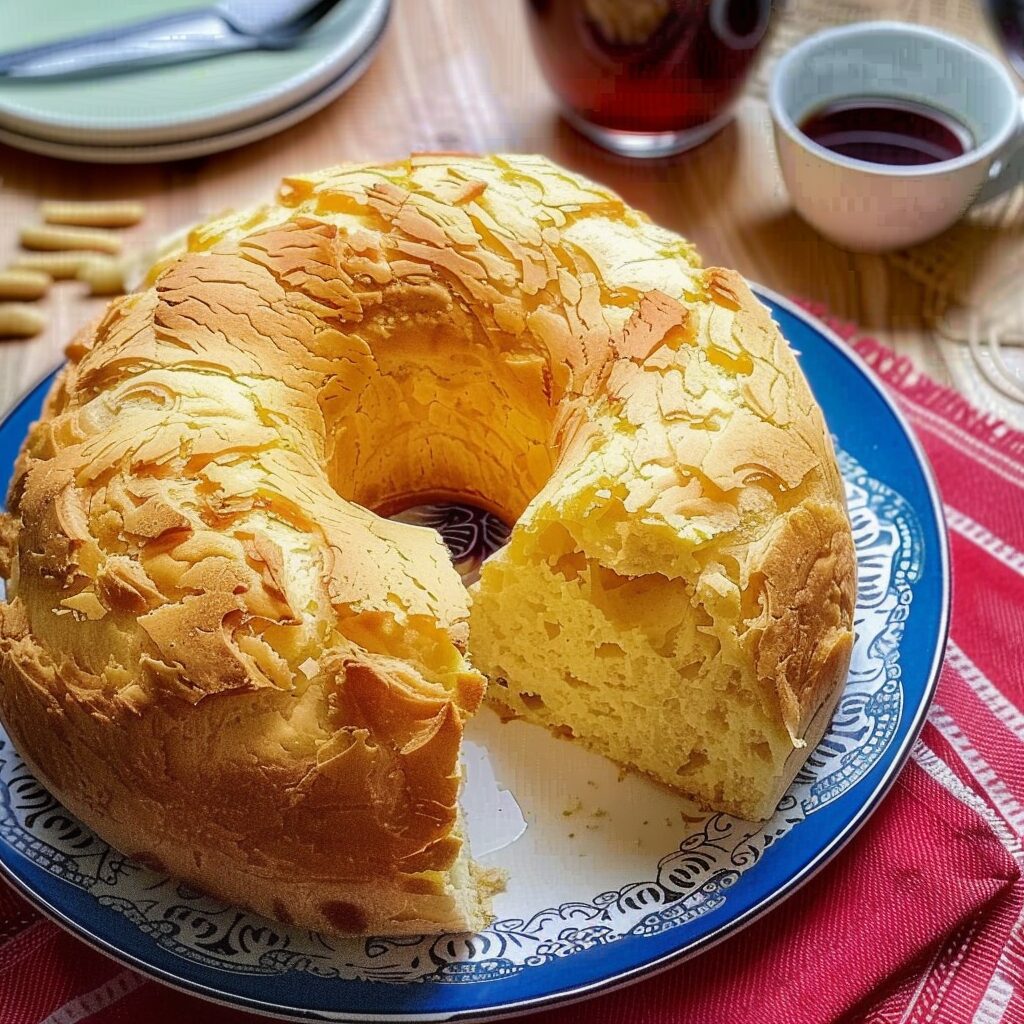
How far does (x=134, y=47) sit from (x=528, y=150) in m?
0.87

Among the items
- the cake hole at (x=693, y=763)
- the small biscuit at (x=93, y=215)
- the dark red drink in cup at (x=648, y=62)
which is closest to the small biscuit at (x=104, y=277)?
the small biscuit at (x=93, y=215)

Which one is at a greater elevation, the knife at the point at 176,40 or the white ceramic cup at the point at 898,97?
the knife at the point at 176,40

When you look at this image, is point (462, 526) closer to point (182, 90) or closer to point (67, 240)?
point (67, 240)

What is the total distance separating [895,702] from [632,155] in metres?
1.50

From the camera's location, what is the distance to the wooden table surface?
8.14 feet

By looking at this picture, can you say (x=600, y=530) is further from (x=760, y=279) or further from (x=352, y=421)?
(x=760, y=279)

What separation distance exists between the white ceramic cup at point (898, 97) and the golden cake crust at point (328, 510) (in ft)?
2.31

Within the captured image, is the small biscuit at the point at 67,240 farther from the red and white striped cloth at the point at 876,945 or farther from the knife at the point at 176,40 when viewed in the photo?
the red and white striped cloth at the point at 876,945

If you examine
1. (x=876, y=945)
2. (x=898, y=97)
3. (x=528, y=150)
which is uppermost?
(x=898, y=97)

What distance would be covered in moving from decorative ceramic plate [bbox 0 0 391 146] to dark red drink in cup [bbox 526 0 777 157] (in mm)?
464

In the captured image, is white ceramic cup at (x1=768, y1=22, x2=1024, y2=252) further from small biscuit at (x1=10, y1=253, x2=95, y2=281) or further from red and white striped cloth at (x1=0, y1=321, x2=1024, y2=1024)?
small biscuit at (x1=10, y1=253, x2=95, y2=281)

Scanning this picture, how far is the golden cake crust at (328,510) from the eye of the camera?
1441 mm

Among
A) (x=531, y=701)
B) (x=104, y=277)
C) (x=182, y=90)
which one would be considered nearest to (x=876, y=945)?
(x=531, y=701)

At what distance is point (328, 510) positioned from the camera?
5.24ft
